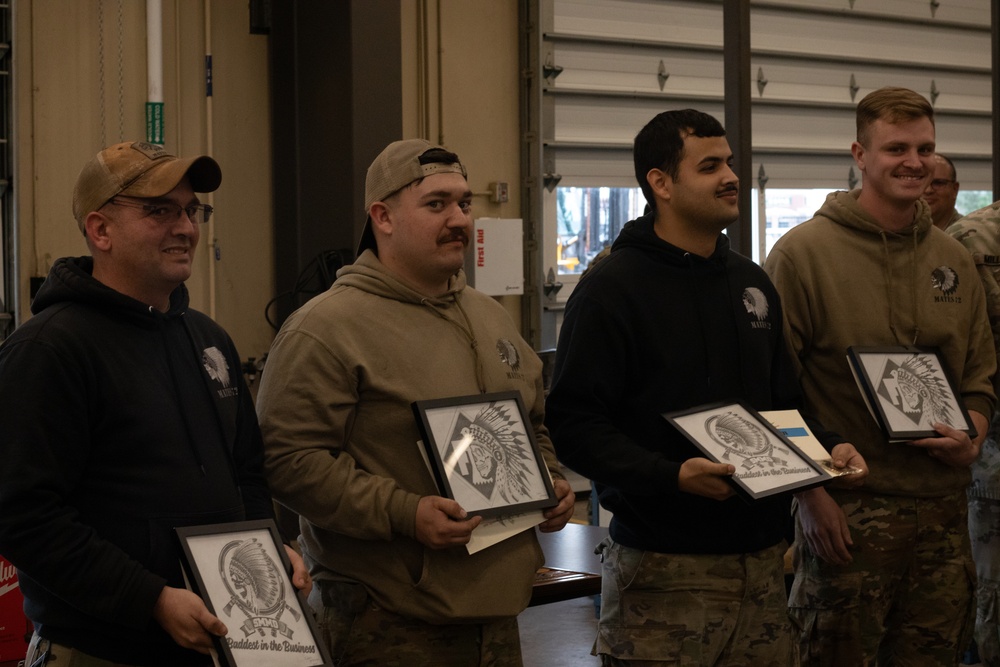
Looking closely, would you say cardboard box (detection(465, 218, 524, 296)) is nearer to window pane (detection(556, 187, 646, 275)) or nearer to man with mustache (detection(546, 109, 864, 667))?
window pane (detection(556, 187, 646, 275))

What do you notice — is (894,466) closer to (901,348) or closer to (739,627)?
(901,348)

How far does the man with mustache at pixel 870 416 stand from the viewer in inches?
114

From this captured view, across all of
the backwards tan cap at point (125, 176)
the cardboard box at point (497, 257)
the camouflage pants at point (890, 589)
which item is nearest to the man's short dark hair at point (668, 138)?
the camouflage pants at point (890, 589)

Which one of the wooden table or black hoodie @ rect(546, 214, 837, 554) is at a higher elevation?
black hoodie @ rect(546, 214, 837, 554)

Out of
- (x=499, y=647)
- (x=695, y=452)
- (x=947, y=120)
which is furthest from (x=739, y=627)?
(x=947, y=120)

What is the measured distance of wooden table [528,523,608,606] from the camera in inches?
113

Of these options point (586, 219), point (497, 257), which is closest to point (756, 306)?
point (497, 257)

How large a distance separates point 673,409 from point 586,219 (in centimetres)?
612

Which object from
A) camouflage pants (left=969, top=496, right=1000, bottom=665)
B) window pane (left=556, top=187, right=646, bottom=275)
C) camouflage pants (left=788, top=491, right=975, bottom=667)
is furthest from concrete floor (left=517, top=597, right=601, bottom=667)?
window pane (left=556, top=187, right=646, bottom=275)

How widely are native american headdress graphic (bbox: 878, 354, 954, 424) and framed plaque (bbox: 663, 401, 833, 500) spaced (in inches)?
17.9

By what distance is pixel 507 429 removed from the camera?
7.61ft

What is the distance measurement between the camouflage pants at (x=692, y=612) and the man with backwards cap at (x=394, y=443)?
0.26 metres

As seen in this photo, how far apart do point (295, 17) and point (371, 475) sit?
4981mm

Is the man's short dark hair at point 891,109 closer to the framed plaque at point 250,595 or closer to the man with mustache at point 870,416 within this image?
the man with mustache at point 870,416
